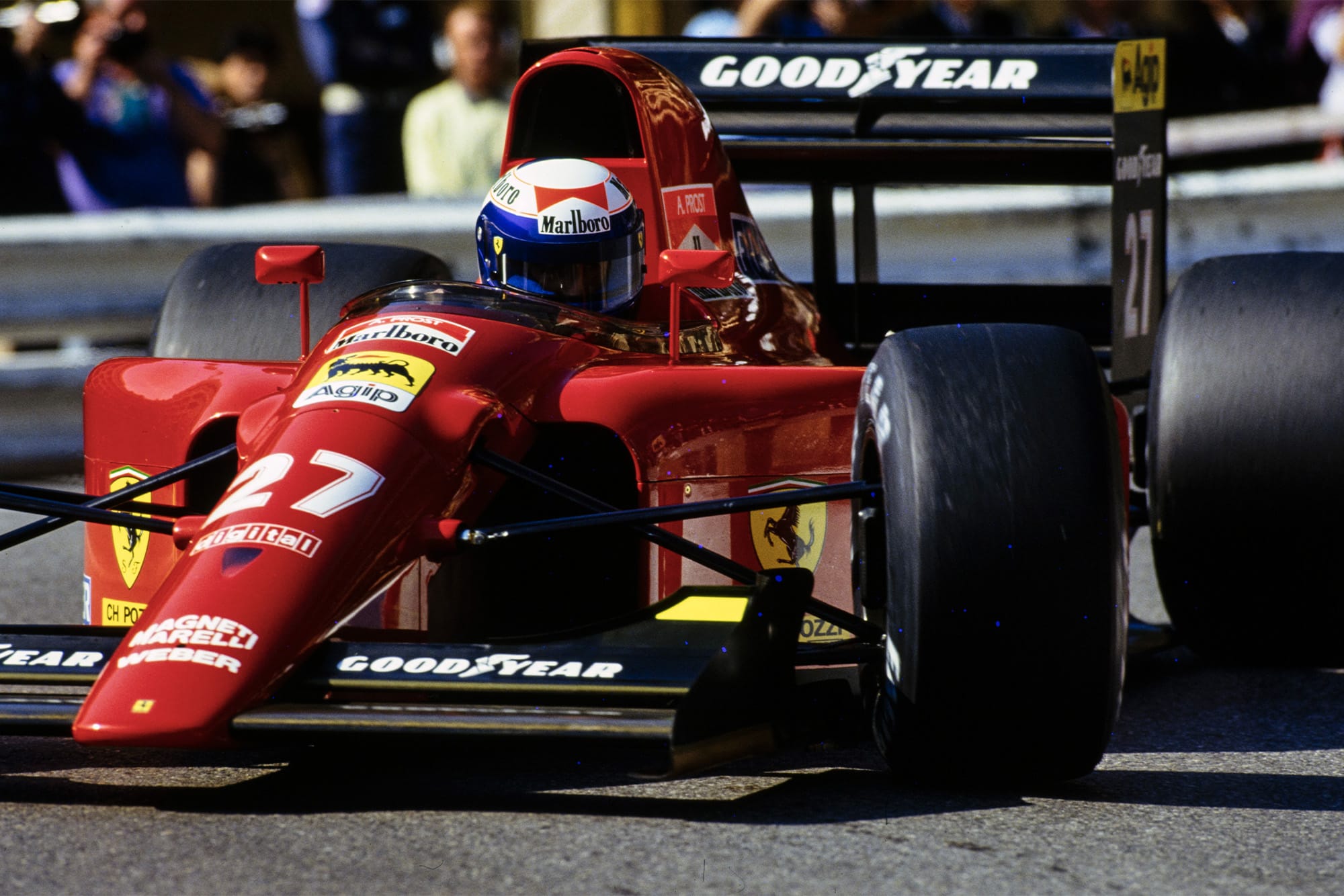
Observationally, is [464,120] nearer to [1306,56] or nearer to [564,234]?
[1306,56]

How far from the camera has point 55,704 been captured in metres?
3.17

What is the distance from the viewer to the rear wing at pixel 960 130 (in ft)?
17.1

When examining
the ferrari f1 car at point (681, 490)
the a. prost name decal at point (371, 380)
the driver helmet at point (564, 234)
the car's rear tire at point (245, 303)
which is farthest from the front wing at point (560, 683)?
the car's rear tire at point (245, 303)

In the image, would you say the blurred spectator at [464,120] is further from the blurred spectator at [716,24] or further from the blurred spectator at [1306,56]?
the blurred spectator at [1306,56]

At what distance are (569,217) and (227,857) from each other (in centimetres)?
170

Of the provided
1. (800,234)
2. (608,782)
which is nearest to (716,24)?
(800,234)

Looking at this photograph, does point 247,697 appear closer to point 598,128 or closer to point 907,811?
point 907,811

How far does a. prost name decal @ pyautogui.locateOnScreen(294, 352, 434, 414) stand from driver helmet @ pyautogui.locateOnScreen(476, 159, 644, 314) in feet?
2.04

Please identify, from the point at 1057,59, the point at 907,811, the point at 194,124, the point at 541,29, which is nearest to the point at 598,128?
the point at 1057,59

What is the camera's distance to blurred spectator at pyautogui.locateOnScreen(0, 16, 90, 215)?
322 inches

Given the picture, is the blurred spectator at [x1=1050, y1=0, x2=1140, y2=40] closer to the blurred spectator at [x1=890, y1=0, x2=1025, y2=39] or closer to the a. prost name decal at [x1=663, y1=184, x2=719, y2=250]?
the blurred spectator at [x1=890, y1=0, x2=1025, y2=39]

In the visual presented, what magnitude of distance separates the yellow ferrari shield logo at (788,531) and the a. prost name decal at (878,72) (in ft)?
5.83

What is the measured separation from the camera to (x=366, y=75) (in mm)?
9367

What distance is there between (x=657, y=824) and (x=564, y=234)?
146 cm
